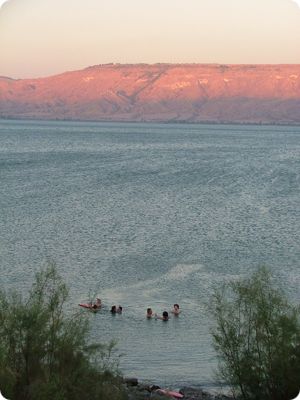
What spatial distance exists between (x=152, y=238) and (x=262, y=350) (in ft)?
62.3

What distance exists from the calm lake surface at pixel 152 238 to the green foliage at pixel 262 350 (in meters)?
4.52

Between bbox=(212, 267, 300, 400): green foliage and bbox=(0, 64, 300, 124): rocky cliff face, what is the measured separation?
158364 mm

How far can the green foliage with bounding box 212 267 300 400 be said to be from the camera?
1046 centimetres

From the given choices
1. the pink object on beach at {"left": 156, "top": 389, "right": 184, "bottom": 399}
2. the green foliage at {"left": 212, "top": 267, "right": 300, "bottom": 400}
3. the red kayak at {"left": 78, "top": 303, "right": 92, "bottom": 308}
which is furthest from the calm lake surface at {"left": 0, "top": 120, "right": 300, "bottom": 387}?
the green foliage at {"left": 212, "top": 267, "right": 300, "bottom": 400}

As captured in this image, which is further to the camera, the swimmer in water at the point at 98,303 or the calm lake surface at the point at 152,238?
the swimmer in water at the point at 98,303

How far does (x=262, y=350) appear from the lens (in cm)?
1118

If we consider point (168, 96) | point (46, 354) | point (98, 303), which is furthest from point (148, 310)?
point (168, 96)

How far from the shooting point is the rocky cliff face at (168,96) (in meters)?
175

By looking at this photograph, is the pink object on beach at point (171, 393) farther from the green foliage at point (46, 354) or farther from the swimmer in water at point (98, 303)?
the swimmer in water at point (98, 303)

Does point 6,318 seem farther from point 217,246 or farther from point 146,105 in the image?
point 146,105

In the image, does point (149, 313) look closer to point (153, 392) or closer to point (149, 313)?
point (149, 313)

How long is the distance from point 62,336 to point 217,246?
18.4 metres

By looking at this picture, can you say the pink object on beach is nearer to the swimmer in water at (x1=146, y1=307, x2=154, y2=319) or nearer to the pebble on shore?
the pebble on shore

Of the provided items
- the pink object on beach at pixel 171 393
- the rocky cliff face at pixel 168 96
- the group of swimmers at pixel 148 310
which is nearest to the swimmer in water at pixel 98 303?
the group of swimmers at pixel 148 310
